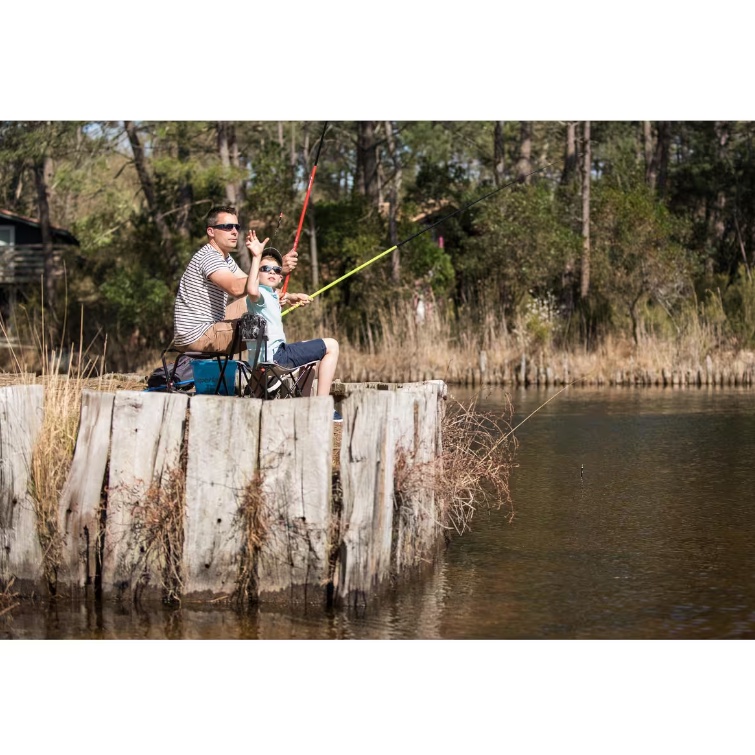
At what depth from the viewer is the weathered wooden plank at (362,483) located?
19.9 ft

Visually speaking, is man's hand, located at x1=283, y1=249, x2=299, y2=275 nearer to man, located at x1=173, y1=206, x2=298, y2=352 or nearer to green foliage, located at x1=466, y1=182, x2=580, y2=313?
man, located at x1=173, y1=206, x2=298, y2=352

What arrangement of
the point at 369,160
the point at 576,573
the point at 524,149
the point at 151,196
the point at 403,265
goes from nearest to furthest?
the point at 576,573, the point at 151,196, the point at 403,265, the point at 524,149, the point at 369,160

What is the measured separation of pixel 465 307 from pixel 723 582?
1525cm

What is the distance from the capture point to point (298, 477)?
611 cm

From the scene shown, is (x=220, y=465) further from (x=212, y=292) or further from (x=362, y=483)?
(x=212, y=292)

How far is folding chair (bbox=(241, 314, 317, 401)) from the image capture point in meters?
7.18

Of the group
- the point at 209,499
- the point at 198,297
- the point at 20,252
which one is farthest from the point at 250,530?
the point at 20,252

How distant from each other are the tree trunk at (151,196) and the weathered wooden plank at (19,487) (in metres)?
18.1

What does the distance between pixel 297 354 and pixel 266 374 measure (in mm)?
573

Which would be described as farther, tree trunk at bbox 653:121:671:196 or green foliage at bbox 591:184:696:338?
A: tree trunk at bbox 653:121:671:196

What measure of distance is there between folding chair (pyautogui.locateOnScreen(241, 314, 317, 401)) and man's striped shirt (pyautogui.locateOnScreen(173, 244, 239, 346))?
18.4 inches

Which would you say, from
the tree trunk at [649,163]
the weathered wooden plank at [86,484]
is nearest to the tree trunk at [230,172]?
the tree trunk at [649,163]

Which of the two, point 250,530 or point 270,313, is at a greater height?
point 270,313

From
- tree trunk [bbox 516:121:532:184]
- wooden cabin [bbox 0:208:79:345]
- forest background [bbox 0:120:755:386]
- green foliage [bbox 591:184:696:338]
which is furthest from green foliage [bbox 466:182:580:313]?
wooden cabin [bbox 0:208:79:345]
